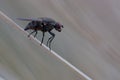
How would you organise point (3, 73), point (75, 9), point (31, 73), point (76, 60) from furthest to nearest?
1. point (75, 9)
2. point (76, 60)
3. point (31, 73)
4. point (3, 73)

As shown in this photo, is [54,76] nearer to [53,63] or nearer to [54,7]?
[53,63]

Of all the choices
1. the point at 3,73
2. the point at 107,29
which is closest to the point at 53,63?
the point at 3,73

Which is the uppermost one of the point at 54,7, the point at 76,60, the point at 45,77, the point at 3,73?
the point at 54,7

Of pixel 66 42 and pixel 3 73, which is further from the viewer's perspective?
pixel 66 42

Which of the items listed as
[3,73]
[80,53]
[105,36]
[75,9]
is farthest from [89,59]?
[3,73]

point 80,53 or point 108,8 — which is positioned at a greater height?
point 108,8

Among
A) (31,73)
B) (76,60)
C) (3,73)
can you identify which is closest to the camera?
(3,73)

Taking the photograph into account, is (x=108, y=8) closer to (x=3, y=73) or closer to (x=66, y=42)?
(x=66, y=42)
